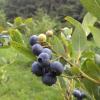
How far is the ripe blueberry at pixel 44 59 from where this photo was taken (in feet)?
2.27

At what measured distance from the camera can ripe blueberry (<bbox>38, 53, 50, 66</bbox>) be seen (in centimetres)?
69

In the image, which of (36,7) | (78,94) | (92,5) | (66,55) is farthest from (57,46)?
(36,7)

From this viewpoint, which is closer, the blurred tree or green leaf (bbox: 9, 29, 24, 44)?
green leaf (bbox: 9, 29, 24, 44)

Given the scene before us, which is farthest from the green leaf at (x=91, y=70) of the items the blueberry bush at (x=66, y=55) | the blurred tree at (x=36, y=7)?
the blurred tree at (x=36, y=7)

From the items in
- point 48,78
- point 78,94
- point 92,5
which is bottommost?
point 78,94

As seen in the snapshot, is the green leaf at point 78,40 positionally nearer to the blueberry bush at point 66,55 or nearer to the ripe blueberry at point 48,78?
the blueberry bush at point 66,55

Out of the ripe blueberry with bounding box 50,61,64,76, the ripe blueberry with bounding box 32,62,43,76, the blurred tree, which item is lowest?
the blurred tree

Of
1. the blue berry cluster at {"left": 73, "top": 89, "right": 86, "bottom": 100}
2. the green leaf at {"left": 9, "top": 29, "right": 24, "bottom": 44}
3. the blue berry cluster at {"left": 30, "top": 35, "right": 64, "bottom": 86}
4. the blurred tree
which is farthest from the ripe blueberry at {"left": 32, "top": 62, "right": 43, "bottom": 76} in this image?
the blurred tree

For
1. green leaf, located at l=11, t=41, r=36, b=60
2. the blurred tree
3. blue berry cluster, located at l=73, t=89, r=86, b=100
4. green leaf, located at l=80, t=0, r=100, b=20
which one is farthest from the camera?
the blurred tree

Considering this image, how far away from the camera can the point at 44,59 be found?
0.70m

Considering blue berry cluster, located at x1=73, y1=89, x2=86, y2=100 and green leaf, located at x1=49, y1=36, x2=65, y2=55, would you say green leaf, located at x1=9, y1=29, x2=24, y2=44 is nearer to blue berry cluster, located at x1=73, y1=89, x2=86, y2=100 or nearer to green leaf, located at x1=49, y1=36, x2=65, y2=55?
green leaf, located at x1=49, y1=36, x2=65, y2=55

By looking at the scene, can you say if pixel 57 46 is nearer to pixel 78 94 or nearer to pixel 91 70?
pixel 91 70

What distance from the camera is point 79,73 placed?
0.69 m

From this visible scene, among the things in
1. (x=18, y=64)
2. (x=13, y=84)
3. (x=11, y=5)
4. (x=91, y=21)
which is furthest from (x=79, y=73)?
(x=11, y=5)
